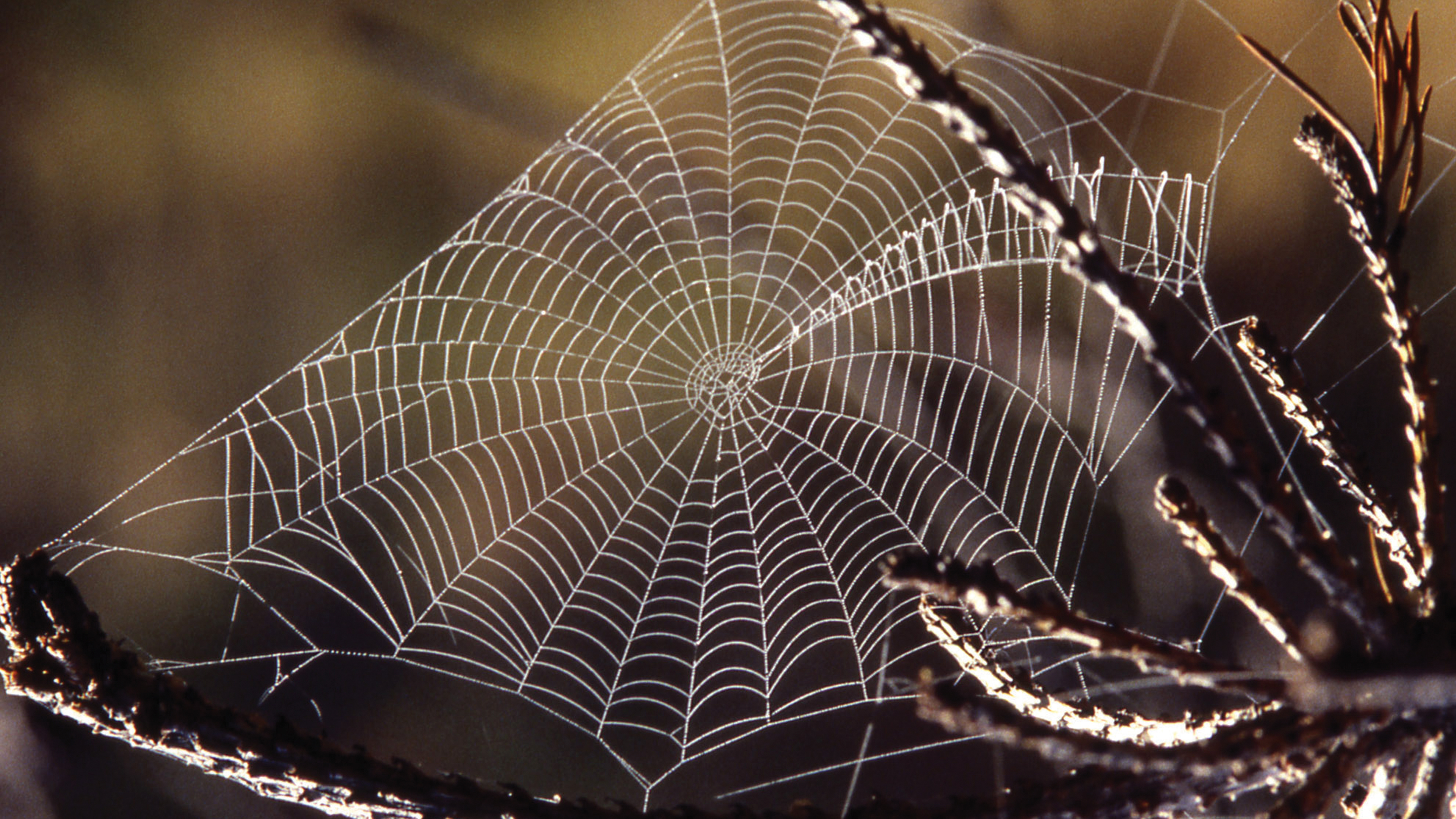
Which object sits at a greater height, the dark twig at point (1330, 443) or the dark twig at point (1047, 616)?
the dark twig at point (1330, 443)

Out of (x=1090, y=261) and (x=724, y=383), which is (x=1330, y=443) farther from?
(x=724, y=383)

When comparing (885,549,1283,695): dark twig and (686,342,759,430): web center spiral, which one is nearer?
(885,549,1283,695): dark twig

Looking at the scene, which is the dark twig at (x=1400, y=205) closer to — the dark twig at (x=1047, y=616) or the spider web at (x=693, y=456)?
the dark twig at (x=1047, y=616)

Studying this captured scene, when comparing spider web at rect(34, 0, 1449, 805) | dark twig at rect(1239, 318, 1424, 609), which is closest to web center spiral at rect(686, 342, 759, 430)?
spider web at rect(34, 0, 1449, 805)

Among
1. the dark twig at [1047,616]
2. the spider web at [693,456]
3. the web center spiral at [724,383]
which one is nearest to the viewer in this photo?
the dark twig at [1047,616]

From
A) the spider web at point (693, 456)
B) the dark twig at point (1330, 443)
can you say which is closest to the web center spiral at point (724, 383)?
the spider web at point (693, 456)

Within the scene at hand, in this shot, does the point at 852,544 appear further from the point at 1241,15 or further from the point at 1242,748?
the point at 1242,748

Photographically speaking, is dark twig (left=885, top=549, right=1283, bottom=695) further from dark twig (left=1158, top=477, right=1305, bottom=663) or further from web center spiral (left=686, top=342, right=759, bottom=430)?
web center spiral (left=686, top=342, right=759, bottom=430)

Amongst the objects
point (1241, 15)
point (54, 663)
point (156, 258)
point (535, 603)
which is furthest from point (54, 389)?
point (1241, 15)
